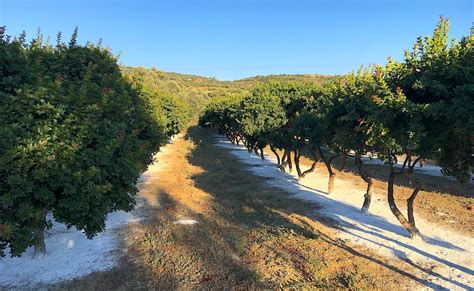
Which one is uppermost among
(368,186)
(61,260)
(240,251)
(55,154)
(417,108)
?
(417,108)

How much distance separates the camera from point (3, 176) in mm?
8383

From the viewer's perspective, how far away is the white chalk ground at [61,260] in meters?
11.0

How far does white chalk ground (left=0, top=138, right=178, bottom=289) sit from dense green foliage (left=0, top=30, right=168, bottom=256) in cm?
209

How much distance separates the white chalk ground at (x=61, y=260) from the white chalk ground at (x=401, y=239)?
9702 mm

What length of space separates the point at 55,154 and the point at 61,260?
5.45 meters

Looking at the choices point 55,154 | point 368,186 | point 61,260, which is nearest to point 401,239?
point 368,186

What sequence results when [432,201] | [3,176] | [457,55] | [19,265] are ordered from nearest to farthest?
[3,176], [457,55], [19,265], [432,201]

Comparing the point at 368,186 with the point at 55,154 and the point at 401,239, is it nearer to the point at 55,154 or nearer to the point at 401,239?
the point at 401,239

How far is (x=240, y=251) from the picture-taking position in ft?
43.2

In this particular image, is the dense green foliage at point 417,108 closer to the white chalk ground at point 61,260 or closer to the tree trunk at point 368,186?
the tree trunk at point 368,186

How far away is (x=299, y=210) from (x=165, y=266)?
9.73 meters

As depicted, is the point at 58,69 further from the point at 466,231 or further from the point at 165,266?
the point at 466,231

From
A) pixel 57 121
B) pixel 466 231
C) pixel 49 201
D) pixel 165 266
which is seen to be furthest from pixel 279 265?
pixel 466 231

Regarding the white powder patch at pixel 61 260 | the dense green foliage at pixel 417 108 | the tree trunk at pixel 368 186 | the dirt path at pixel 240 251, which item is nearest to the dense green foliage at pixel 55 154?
the white powder patch at pixel 61 260
